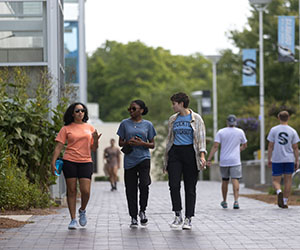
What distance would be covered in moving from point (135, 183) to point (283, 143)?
4536mm

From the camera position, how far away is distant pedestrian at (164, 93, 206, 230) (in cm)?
1066

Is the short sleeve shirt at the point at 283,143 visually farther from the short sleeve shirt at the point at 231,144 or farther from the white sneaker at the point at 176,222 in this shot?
the white sneaker at the point at 176,222

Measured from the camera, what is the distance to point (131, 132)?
10.8 meters

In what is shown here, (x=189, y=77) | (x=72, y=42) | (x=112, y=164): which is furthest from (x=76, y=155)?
(x=189, y=77)

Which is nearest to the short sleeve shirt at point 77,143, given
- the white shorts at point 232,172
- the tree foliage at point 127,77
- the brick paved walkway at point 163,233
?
the brick paved walkway at point 163,233

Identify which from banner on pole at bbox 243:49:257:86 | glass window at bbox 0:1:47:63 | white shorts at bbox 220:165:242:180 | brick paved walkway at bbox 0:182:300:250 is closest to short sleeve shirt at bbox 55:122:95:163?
brick paved walkway at bbox 0:182:300:250

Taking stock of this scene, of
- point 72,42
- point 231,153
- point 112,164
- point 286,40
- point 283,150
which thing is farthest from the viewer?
point 72,42

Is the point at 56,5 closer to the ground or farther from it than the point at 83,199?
farther from it

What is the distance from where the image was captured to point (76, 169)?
10.6 m

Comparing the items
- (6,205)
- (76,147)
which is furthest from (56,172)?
(6,205)

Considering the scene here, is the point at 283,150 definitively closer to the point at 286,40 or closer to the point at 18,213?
the point at 18,213

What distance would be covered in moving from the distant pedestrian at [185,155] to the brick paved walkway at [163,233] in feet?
1.34

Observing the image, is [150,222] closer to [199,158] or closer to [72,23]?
[199,158]

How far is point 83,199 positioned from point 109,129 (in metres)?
44.9
